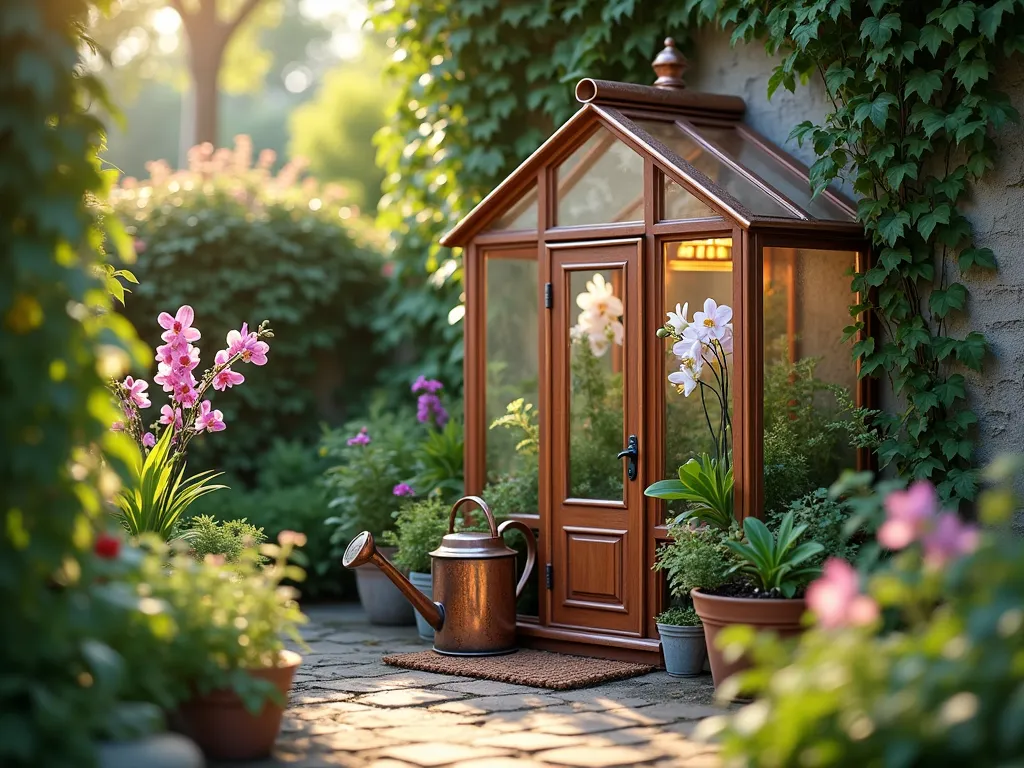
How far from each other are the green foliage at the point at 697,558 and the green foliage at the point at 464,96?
8.89 feet

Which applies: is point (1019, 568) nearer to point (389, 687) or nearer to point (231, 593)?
point (231, 593)

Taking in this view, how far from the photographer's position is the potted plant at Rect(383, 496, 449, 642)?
6.87 metres

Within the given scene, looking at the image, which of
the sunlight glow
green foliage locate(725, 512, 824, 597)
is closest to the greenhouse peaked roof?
green foliage locate(725, 512, 824, 597)

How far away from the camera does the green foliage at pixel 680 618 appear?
5.79 m

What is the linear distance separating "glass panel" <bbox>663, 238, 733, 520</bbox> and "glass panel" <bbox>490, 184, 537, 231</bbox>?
864 mm

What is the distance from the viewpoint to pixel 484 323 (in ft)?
22.6

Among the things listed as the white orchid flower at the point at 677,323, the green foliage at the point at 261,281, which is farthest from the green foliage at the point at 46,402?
the green foliage at the point at 261,281

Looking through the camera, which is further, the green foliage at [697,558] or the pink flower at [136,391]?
the pink flower at [136,391]

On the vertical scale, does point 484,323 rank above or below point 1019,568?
above

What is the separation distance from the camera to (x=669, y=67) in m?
6.60

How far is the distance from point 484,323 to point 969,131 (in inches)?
100

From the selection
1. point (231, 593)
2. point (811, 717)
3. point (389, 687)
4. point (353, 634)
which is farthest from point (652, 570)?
point (811, 717)

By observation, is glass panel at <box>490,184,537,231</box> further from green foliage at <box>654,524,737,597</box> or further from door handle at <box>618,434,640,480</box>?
green foliage at <box>654,524,737,597</box>

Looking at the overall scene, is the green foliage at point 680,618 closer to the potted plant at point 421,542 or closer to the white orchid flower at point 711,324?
the white orchid flower at point 711,324
